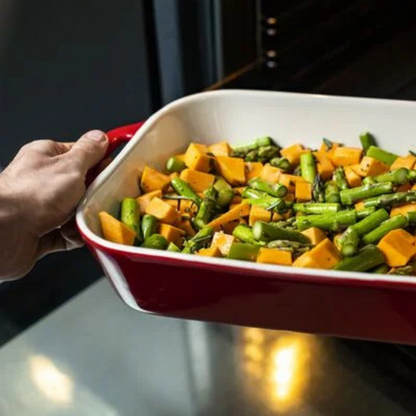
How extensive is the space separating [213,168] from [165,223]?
97mm

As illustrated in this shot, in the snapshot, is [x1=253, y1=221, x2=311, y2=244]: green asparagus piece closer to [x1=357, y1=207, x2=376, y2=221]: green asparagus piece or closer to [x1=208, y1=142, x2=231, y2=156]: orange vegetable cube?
[x1=357, y1=207, x2=376, y2=221]: green asparagus piece

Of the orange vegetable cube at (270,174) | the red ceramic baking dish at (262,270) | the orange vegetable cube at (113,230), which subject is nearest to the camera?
the red ceramic baking dish at (262,270)

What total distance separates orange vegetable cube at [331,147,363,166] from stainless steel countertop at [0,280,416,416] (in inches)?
6.6

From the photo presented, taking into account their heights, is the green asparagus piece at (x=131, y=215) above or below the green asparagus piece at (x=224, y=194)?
above

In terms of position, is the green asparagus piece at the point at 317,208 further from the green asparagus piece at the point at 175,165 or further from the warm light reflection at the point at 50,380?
the warm light reflection at the point at 50,380

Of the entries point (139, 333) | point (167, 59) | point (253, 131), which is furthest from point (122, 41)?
point (139, 333)

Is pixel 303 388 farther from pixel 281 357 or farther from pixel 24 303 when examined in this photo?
pixel 24 303

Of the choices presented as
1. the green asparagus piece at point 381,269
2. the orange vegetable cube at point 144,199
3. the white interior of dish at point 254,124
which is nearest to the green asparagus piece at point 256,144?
the white interior of dish at point 254,124

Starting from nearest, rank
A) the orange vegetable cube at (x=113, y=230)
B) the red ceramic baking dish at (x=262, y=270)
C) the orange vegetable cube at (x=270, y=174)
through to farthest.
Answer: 1. the red ceramic baking dish at (x=262, y=270)
2. the orange vegetable cube at (x=113, y=230)
3. the orange vegetable cube at (x=270, y=174)

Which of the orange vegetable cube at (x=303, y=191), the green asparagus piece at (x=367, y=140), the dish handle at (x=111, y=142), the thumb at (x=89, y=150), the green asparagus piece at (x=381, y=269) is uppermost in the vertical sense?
the thumb at (x=89, y=150)

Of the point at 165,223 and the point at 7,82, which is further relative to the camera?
the point at 7,82

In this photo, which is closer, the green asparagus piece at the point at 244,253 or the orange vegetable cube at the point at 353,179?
the green asparagus piece at the point at 244,253

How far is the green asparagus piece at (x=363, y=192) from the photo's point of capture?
74 cm

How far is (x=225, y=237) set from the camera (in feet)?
2.28
